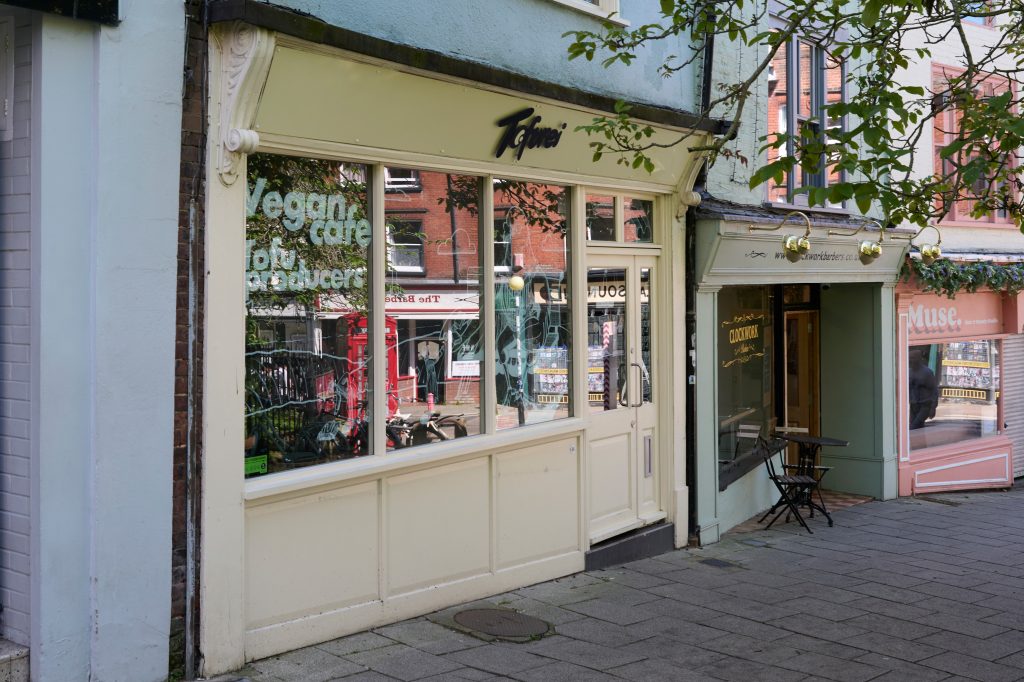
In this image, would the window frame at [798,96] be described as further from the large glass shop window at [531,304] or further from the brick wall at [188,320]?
the brick wall at [188,320]

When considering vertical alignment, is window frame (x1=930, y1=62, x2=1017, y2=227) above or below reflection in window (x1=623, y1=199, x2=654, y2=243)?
above

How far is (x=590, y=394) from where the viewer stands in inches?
336

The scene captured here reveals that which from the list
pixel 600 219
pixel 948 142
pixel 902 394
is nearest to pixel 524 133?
pixel 600 219

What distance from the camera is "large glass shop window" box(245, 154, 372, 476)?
5.85 metres

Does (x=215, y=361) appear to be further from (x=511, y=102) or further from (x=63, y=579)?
(x=511, y=102)

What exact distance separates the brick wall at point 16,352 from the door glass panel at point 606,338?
14.5 ft

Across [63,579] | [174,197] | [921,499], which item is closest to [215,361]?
[174,197]

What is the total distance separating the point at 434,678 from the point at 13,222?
308 cm

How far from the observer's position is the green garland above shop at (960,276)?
41.3ft

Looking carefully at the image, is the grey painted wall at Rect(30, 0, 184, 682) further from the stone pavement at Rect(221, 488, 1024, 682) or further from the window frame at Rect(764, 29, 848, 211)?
the window frame at Rect(764, 29, 848, 211)

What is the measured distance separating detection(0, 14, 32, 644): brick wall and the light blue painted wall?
1457 millimetres

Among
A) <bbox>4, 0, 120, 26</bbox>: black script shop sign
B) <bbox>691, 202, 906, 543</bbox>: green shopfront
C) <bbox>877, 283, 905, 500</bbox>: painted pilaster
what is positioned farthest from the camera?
<bbox>877, 283, 905, 500</bbox>: painted pilaster

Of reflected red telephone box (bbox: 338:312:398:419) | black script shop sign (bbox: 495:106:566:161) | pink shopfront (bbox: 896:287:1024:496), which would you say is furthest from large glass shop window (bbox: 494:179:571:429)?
pink shopfront (bbox: 896:287:1024:496)

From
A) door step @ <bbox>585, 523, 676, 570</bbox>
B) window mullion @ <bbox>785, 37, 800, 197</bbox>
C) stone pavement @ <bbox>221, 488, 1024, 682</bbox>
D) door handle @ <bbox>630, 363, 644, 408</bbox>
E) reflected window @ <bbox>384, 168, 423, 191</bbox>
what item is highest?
window mullion @ <bbox>785, 37, 800, 197</bbox>
